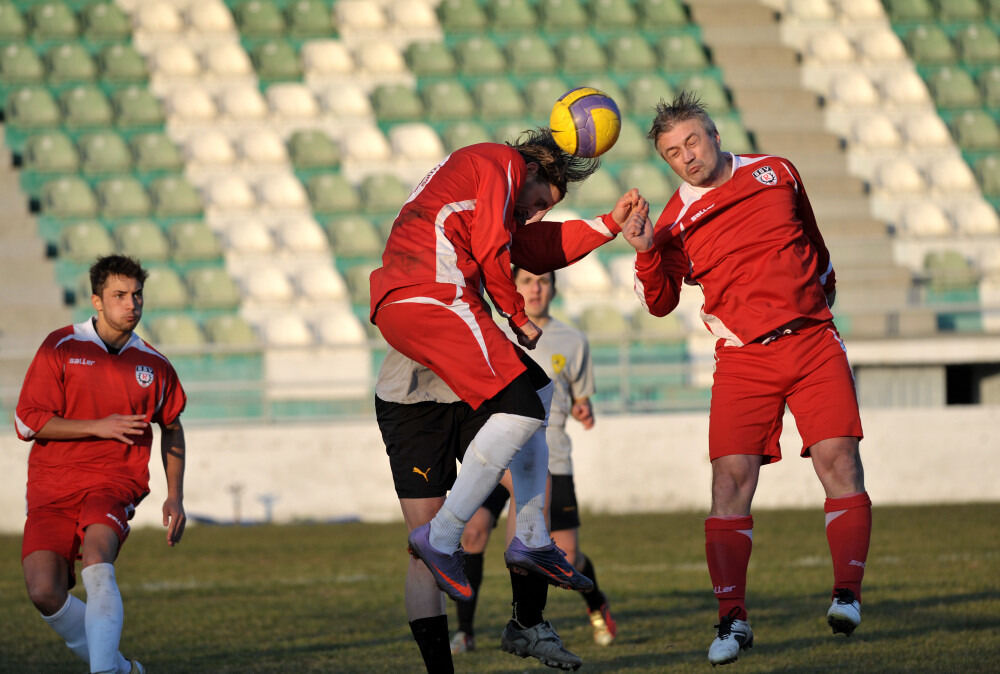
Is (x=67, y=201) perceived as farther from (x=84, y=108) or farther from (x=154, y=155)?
(x=84, y=108)

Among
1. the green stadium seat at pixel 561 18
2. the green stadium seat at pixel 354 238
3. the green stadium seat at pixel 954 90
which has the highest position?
the green stadium seat at pixel 561 18

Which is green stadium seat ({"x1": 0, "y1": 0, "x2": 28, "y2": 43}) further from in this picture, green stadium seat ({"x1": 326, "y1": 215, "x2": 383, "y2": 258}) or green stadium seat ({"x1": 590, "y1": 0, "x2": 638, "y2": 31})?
green stadium seat ({"x1": 590, "y1": 0, "x2": 638, "y2": 31})

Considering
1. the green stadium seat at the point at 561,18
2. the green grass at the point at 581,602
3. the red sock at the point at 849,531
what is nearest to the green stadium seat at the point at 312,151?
the green stadium seat at the point at 561,18

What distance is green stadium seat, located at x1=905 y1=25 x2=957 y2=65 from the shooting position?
20.9 m

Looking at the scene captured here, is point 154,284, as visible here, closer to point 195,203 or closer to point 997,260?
point 195,203

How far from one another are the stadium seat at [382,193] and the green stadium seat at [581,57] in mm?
3618

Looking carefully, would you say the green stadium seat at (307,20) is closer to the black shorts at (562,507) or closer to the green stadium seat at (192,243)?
the green stadium seat at (192,243)

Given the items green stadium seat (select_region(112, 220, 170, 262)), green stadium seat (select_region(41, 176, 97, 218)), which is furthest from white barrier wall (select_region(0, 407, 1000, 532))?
green stadium seat (select_region(41, 176, 97, 218))

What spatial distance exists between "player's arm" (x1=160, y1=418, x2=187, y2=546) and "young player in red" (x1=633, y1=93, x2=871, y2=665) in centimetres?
243

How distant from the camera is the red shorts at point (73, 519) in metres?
5.80

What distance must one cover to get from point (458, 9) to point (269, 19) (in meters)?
3.09

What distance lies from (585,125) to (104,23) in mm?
16937

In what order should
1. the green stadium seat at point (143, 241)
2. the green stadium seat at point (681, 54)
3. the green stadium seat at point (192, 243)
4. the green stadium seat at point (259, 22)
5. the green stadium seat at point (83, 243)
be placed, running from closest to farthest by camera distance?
the green stadium seat at point (83, 243) → the green stadium seat at point (143, 241) → the green stadium seat at point (192, 243) → the green stadium seat at point (681, 54) → the green stadium seat at point (259, 22)

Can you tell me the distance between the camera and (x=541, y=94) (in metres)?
19.5
